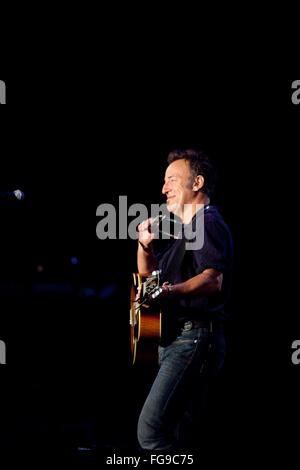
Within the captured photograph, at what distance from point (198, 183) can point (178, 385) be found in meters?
1.24

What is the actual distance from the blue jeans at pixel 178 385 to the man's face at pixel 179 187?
83 centimetres

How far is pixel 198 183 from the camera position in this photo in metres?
2.80

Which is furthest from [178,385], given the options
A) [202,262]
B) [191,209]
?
[191,209]

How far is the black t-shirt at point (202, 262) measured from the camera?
2.32m

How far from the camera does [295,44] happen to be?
4074mm

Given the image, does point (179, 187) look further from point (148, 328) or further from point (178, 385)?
point (178, 385)

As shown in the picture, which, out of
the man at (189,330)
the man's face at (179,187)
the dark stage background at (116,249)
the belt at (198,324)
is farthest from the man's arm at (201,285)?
the dark stage background at (116,249)

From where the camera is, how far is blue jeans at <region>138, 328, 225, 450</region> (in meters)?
2.20

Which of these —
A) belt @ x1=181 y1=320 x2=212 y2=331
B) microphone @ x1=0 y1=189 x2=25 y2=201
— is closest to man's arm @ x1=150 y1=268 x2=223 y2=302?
belt @ x1=181 y1=320 x2=212 y2=331

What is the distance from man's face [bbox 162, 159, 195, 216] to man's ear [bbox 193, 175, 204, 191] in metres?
0.03

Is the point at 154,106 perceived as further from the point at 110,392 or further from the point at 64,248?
the point at 110,392

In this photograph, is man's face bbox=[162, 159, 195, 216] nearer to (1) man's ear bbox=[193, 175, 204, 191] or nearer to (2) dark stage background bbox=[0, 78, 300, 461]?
(1) man's ear bbox=[193, 175, 204, 191]
